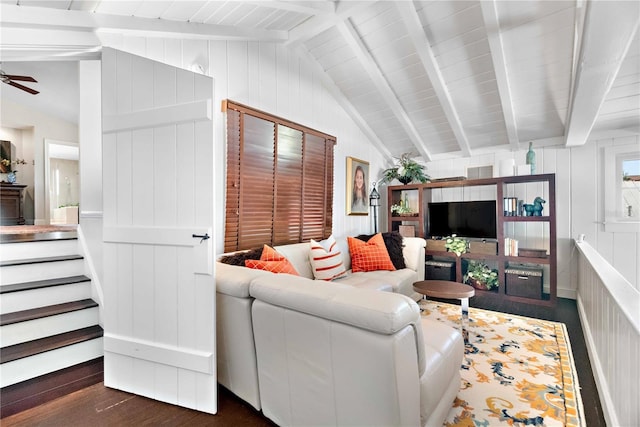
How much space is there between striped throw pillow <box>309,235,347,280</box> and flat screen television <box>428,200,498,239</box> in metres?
2.02

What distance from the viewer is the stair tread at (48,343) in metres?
1.98

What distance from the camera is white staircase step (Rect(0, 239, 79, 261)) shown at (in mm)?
2610

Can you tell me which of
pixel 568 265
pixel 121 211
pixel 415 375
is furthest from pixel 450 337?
pixel 568 265

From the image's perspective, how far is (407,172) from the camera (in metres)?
4.58

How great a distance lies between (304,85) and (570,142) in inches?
133

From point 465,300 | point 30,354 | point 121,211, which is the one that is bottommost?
point 30,354

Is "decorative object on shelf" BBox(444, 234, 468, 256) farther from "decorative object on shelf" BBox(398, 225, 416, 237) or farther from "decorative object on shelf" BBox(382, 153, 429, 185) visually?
"decorative object on shelf" BBox(382, 153, 429, 185)

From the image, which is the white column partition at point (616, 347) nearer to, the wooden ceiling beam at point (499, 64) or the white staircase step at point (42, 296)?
the wooden ceiling beam at point (499, 64)

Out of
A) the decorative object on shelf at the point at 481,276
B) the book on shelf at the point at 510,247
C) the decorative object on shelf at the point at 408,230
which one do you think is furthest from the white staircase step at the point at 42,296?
the book on shelf at the point at 510,247

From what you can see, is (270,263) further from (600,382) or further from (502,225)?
(502,225)

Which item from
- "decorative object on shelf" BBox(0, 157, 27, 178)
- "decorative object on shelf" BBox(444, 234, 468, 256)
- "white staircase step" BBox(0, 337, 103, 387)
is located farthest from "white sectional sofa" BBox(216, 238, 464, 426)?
"decorative object on shelf" BBox(0, 157, 27, 178)

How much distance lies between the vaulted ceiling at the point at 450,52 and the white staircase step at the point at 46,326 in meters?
2.00

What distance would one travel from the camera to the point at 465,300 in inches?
100

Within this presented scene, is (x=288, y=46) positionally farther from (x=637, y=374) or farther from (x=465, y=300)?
(x=637, y=374)
